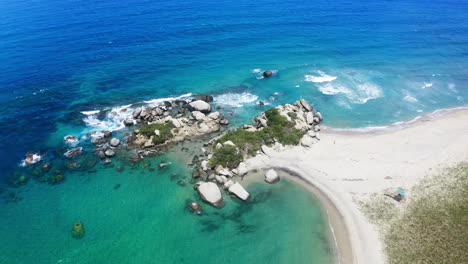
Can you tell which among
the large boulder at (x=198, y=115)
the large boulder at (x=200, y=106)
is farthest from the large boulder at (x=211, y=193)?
the large boulder at (x=200, y=106)

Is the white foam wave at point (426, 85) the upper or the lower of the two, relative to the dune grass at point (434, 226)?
upper

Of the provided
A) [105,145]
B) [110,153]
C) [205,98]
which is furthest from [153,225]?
[205,98]

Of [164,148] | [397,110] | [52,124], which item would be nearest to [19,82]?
[52,124]

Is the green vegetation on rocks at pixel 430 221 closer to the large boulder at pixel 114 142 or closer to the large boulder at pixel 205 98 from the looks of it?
the large boulder at pixel 205 98

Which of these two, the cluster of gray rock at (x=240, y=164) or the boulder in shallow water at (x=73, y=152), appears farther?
the boulder in shallow water at (x=73, y=152)

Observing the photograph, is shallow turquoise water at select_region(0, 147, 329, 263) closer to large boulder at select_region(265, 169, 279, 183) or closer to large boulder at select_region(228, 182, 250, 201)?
large boulder at select_region(265, 169, 279, 183)

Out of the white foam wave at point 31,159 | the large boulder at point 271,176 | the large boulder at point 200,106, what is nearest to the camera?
the large boulder at point 271,176

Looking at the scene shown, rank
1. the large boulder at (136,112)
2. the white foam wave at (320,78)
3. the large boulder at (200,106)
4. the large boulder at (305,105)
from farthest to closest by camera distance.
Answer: the white foam wave at (320,78), the large boulder at (200,106), the large boulder at (305,105), the large boulder at (136,112)
